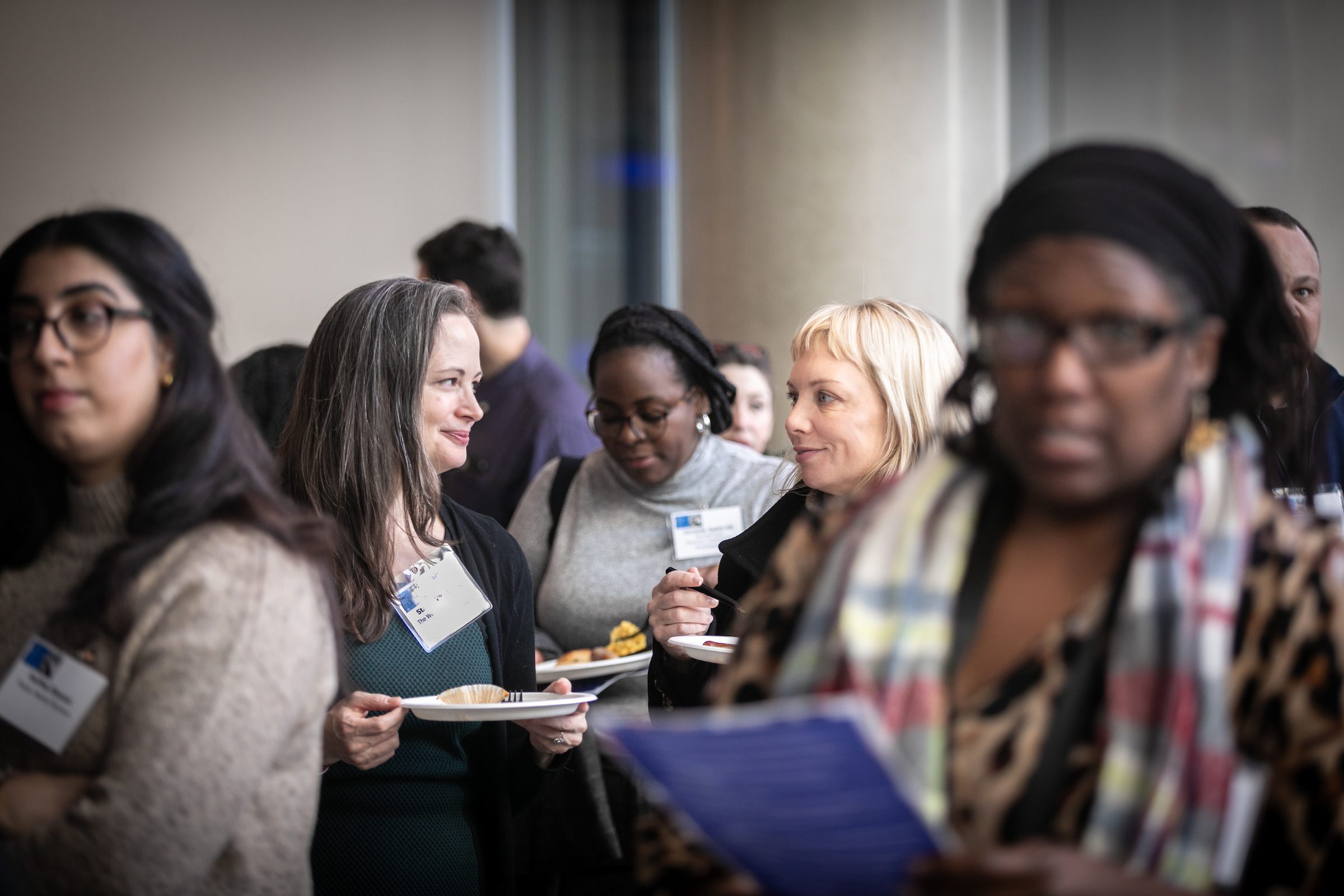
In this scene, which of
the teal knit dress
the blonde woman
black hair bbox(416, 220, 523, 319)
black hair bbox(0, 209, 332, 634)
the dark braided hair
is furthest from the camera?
black hair bbox(416, 220, 523, 319)

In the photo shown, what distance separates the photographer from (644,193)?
7.00 meters

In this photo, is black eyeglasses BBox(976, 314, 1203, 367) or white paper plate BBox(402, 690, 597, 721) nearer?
black eyeglasses BBox(976, 314, 1203, 367)

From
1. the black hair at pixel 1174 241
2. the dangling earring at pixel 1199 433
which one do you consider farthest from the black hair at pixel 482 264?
the dangling earring at pixel 1199 433

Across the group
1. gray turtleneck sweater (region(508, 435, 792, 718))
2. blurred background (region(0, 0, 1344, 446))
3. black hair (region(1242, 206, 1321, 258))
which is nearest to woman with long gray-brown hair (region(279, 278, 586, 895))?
gray turtleneck sweater (region(508, 435, 792, 718))

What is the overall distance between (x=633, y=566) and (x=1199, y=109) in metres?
3.82

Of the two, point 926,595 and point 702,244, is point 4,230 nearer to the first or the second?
point 702,244

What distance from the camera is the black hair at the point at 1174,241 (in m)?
1.23

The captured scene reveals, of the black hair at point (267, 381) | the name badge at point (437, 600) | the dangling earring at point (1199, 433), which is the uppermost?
the dangling earring at point (1199, 433)

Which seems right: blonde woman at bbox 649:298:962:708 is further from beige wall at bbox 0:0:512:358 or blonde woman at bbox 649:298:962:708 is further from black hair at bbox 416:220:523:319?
beige wall at bbox 0:0:512:358

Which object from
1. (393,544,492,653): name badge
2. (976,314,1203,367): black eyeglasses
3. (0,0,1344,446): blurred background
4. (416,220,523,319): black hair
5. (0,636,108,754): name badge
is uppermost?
(0,0,1344,446): blurred background

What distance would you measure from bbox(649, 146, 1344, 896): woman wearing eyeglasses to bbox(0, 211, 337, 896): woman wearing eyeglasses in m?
0.54

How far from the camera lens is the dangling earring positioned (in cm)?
129

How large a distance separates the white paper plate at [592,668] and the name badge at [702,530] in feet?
1.58

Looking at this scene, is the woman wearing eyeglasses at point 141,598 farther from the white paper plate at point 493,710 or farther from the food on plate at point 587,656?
the food on plate at point 587,656
